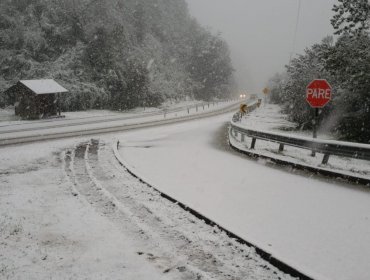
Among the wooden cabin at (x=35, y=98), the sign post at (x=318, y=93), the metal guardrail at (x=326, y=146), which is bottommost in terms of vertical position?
the wooden cabin at (x=35, y=98)

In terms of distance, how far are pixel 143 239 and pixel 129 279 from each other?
1288 mm

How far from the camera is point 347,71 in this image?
60.9 ft

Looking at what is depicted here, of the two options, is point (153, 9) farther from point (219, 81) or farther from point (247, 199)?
point (247, 199)

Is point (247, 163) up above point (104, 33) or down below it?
below

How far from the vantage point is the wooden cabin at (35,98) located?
3475cm

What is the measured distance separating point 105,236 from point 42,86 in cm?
3348

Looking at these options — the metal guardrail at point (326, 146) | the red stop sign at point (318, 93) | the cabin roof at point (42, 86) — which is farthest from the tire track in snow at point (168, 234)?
the cabin roof at point (42, 86)

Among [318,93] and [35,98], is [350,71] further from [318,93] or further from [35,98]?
[35,98]

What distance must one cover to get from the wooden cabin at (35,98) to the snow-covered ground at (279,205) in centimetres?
2496

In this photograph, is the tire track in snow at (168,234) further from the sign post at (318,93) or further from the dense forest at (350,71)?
the dense forest at (350,71)

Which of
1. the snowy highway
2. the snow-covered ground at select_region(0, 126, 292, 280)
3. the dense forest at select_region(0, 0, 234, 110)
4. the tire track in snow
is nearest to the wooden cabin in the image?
the dense forest at select_region(0, 0, 234, 110)

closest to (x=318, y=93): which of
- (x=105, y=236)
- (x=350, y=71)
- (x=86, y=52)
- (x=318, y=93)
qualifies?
(x=318, y=93)

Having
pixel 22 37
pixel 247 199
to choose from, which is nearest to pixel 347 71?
pixel 247 199

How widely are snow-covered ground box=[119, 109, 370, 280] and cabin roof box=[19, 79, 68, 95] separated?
24.7m
